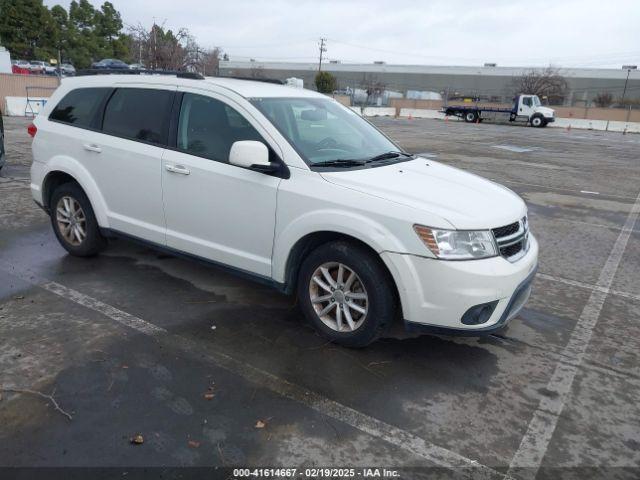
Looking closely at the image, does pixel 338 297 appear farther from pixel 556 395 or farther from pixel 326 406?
pixel 556 395

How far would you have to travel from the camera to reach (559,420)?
314 centimetres

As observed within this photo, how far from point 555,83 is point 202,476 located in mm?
76597

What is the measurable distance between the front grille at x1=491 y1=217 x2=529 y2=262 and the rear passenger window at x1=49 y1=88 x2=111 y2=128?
383cm

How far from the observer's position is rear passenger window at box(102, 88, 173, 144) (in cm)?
456

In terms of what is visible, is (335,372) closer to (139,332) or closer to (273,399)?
(273,399)

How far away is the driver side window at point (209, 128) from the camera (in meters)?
4.13

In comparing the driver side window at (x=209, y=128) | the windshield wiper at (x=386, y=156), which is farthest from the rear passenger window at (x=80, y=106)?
the windshield wiper at (x=386, y=156)

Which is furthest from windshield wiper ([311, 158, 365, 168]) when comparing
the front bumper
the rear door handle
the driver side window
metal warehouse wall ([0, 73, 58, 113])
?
metal warehouse wall ([0, 73, 58, 113])

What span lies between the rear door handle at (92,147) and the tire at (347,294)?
2394 mm

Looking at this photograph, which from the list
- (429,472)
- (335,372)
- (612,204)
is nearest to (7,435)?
(335,372)

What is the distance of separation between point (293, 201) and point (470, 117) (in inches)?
1700

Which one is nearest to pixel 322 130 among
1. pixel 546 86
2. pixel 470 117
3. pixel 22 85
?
pixel 22 85

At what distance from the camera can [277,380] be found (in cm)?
340

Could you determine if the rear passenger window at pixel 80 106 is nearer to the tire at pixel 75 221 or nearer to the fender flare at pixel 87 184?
the fender flare at pixel 87 184
